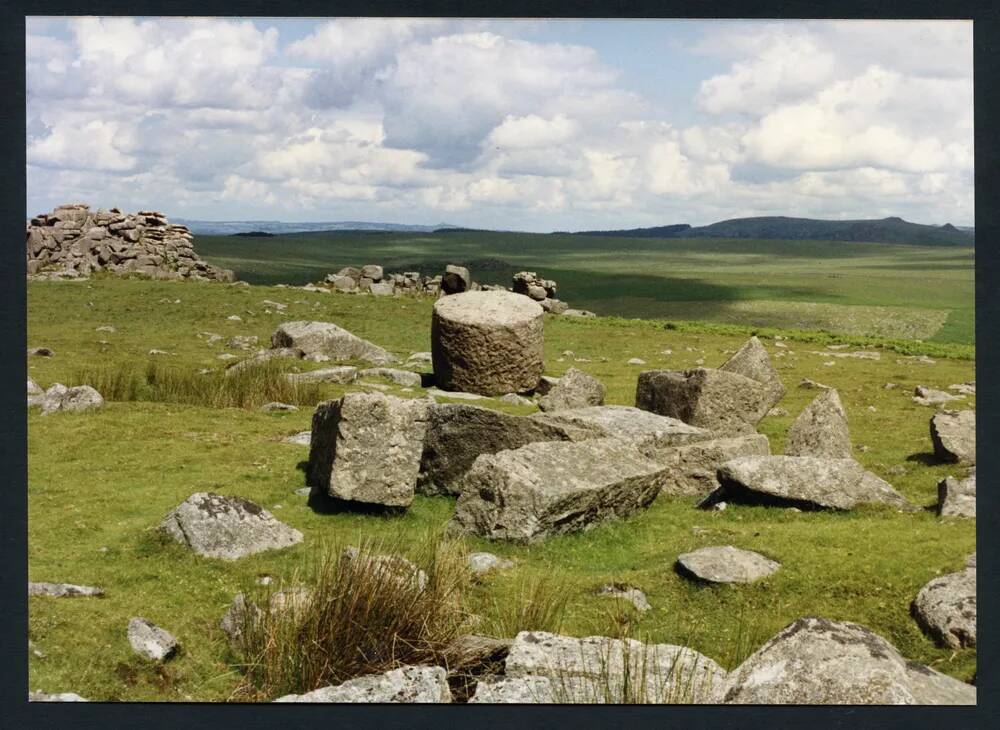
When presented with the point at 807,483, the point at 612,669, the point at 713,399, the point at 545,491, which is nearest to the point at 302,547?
the point at 545,491

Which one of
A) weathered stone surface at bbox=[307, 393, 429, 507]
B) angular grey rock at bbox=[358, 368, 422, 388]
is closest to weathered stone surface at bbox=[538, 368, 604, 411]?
angular grey rock at bbox=[358, 368, 422, 388]

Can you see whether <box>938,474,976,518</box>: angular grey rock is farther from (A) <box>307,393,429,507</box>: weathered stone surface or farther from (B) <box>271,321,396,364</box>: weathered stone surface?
(B) <box>271,321,396,364</box>: weathered stone surface

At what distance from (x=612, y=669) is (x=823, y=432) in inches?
346

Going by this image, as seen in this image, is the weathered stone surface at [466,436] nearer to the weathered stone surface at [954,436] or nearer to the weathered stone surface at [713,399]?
the weathered stone surface at [713,399]

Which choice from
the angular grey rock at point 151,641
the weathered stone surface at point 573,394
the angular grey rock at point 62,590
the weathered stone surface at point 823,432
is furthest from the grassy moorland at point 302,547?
the weathered stone surface at point 573,394

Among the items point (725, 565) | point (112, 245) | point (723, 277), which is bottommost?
point (725, 565)

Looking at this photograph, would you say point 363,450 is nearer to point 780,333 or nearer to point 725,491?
point 725,491

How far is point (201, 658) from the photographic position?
30.2 ft

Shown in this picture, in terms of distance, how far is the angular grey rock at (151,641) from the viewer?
9.02 meters

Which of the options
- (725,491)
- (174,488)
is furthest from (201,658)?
(725,491)

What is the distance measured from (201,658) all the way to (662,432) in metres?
8.87

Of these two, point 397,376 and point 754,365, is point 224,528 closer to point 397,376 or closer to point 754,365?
point 754,365

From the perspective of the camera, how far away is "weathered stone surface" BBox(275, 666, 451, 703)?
7750mm

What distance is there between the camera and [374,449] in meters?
13.7
